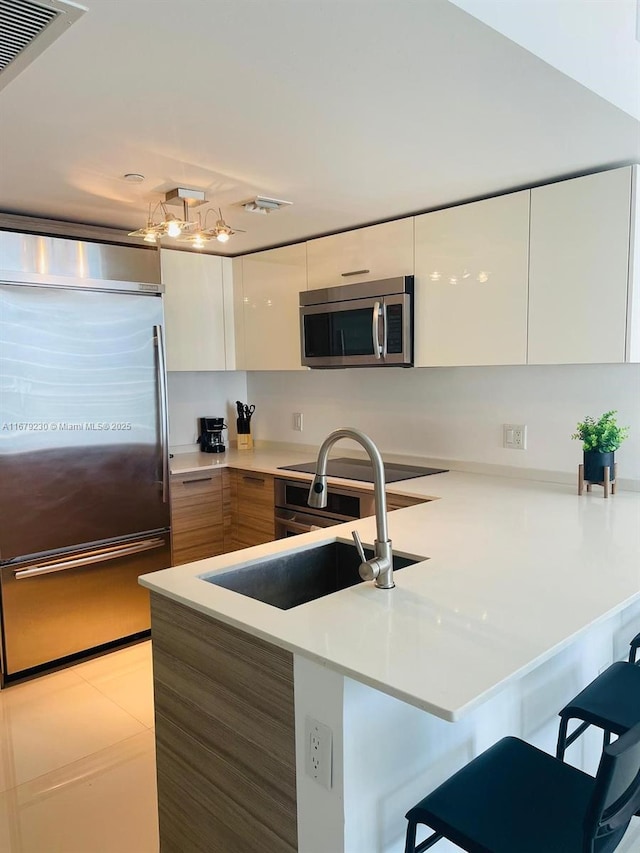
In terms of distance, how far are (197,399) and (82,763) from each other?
242 centimetres

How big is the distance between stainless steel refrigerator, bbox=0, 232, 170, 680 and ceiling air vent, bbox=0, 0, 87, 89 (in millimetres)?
1498

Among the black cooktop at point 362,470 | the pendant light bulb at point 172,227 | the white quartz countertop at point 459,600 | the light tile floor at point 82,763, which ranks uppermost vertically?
the pendant light bulb at point 172,227

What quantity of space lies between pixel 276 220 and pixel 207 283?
Answer: 96cm

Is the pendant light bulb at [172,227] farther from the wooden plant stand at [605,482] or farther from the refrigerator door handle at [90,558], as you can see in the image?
the wooden plant stand at [605,482]

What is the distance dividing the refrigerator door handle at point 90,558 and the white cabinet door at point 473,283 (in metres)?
1.72

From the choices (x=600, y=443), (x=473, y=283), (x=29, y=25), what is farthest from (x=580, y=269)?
(x=29, y=25)

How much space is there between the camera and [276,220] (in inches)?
122

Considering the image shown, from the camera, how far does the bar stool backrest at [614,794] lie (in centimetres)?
104

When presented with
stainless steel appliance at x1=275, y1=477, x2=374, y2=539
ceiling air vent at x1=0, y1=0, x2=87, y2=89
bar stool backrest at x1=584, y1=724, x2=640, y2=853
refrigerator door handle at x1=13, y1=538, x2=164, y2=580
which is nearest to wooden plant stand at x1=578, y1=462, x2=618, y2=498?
stainless steel appliance at x1=275, y1=477, x2=374, y2=539

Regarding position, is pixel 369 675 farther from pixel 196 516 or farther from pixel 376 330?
pixel 196 516

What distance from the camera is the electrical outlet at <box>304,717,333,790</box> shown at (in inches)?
47.8

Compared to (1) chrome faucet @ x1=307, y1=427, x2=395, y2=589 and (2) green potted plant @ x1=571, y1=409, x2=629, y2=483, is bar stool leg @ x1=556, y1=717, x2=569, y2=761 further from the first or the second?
(2) green potted plant @ x1=571, y1=409, x2=629, y2=483

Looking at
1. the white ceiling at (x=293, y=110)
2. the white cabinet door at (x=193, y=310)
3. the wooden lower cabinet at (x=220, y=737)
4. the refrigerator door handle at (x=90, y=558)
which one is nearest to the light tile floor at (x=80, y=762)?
the wooden lower cabinet at (x=220, y=737)

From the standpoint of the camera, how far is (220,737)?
4.91 ft
